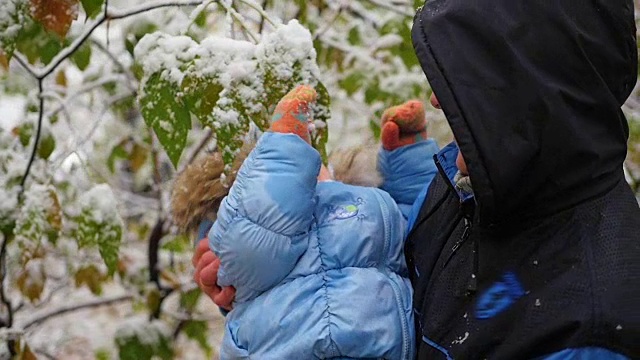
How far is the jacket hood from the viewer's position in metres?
A: 0.95

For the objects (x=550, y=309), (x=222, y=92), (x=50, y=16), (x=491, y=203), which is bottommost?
(x=550, y=309)

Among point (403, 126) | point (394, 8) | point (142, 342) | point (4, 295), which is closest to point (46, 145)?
point (4, 295)

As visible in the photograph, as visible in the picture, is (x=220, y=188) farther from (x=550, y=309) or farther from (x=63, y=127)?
(x=63, y=127)

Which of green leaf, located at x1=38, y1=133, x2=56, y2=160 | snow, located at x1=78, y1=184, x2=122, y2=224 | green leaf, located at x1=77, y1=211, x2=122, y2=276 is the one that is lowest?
green leaf, located at x1=77, y1=211, x2=122, y2=276

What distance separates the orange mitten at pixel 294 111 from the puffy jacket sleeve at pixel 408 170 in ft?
1.04

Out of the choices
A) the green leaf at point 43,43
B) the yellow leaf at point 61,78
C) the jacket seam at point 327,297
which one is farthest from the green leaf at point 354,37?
the jacket seam at point 327,297

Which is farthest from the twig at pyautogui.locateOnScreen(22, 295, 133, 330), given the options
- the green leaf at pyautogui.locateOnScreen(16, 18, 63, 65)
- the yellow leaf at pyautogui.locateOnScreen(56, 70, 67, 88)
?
the green leaf at pyautogui.locateOnScreen(16, 18, 63, 65)

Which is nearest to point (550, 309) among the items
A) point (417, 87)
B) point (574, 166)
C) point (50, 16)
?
point (574, 166)

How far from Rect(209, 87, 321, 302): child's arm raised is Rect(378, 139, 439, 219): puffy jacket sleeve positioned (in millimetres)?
304

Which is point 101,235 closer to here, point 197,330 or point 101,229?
point 101,229

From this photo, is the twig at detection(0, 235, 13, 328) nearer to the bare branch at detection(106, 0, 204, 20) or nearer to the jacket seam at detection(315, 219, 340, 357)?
the bare branch at detection(106, 0, 204, 20)

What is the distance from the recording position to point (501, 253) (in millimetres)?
1025

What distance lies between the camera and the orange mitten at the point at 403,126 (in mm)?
1473

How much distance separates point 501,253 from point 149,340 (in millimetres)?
1600
